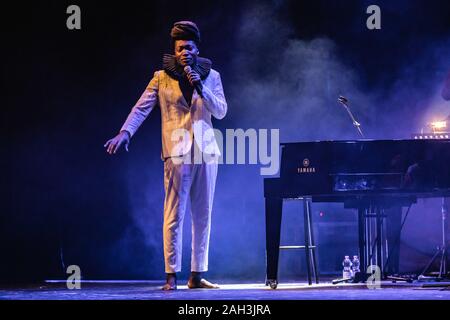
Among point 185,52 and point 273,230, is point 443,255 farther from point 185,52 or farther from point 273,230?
point 185,52

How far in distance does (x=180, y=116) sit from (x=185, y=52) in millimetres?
424

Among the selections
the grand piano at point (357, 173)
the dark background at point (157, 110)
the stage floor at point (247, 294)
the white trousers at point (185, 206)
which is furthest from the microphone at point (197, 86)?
the dark background at point (157, 110)

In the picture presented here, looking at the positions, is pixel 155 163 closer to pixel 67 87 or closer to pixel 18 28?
pixel 67 87

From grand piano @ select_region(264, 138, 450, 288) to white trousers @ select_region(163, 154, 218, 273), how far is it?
1.50ft

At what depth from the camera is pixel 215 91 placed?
4953 mm

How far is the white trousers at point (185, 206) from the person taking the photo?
4715 mm

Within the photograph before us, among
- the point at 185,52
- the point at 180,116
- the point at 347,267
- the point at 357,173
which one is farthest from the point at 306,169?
the point at 347,267

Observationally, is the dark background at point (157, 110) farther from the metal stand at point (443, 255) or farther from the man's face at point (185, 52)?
the man's face at point (185, 52)

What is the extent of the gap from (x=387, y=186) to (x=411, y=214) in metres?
2.33

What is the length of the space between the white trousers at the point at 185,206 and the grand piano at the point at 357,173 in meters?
0.46

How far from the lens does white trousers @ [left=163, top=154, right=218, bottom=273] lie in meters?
4.71

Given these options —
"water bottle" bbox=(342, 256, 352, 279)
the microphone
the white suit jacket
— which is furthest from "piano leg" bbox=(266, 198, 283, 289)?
"water bottle" bbox=(342, 256, 352, 279)

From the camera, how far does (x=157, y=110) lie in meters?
7.14

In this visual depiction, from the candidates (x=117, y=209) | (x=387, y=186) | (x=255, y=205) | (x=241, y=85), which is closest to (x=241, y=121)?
(x=241, y=85)
